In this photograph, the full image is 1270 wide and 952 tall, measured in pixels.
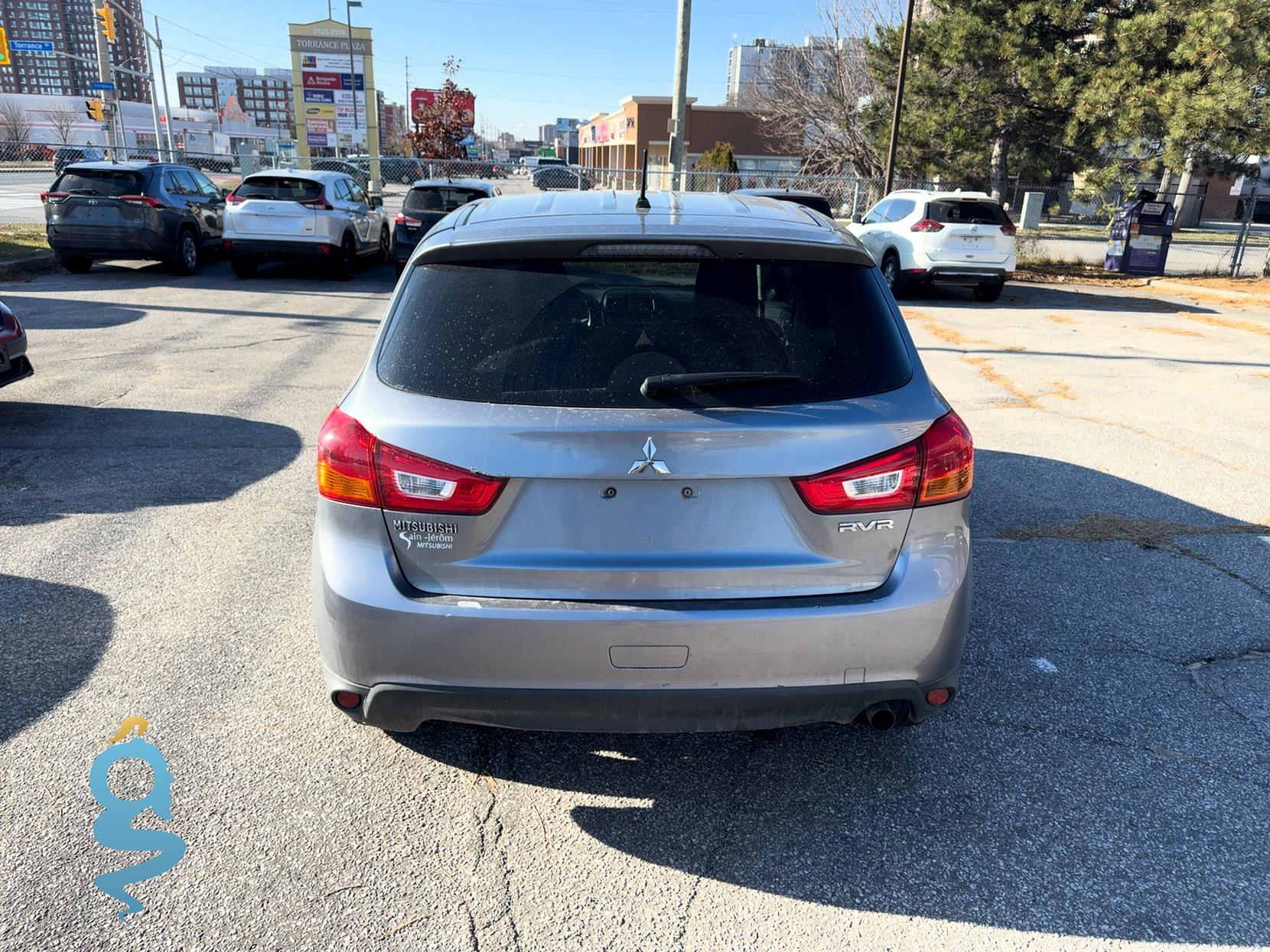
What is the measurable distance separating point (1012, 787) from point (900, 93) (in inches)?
870

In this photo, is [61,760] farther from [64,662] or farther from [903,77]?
[903,77]

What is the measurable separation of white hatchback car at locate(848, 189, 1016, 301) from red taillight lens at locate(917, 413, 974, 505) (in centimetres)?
1297

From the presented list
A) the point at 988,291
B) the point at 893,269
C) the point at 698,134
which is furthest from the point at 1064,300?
the point at 698,134

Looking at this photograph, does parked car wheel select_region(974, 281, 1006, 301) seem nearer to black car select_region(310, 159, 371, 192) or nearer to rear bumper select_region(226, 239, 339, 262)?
rear bumper select_region(226, 239, 339, 262)

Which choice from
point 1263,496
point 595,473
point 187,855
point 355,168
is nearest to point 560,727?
point 595,473

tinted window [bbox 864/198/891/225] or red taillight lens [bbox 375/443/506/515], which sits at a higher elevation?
tinted window [bbox 864/198/891/225]

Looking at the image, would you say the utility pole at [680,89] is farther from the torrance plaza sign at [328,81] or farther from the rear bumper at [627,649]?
the torrance plaza sign at [328,81]

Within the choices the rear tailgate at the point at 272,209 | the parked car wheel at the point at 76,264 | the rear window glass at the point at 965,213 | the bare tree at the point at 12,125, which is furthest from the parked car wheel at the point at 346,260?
the bare tree at the point at 12,125

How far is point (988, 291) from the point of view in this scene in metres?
15.8

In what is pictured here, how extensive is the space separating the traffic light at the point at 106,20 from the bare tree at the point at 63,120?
44725mm

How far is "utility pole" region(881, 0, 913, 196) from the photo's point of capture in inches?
840

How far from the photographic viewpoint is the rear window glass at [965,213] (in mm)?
14812

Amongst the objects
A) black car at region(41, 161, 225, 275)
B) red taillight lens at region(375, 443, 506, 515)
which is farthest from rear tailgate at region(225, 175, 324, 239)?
red taillight lens at region(375, 443, 506, 515)

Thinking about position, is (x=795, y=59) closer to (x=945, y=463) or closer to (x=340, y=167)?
(x=340, y=167)
